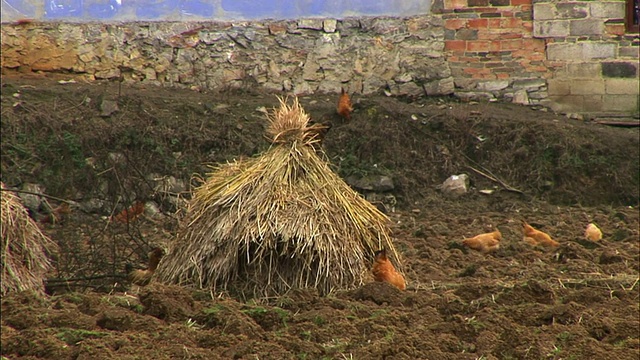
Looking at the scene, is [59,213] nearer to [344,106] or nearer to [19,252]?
[19,252]

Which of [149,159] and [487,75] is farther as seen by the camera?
[487,75]

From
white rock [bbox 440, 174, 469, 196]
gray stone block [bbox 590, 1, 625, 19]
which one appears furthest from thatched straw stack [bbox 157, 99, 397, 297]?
gray stone block [bbox 590, 1, 625, 19]

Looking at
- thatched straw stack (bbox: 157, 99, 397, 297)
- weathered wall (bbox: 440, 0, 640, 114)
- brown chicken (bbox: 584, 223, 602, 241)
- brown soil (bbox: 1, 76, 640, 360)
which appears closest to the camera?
brown soil (bbox: 1, 76, 640, 360)

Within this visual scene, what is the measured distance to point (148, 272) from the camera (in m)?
7.64

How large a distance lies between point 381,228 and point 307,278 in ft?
2.49

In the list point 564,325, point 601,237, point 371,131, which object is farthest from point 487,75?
point 564,325

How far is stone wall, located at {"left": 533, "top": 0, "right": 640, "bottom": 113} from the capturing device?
44.6ft

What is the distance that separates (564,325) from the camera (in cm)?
626

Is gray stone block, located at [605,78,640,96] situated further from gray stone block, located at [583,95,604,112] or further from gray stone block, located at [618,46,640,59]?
gray stone block, located at [618,46,640,59]

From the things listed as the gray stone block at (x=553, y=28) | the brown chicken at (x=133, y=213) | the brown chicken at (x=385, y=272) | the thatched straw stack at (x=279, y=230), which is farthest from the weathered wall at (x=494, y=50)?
the brown chicken at (x=385, y=272)

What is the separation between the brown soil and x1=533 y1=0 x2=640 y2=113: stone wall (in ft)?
1.83

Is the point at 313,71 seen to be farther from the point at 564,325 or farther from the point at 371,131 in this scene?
the point at 564,325

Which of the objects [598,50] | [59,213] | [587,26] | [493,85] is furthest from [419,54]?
[59,213]

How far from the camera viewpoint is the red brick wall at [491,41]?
45.1 feet
